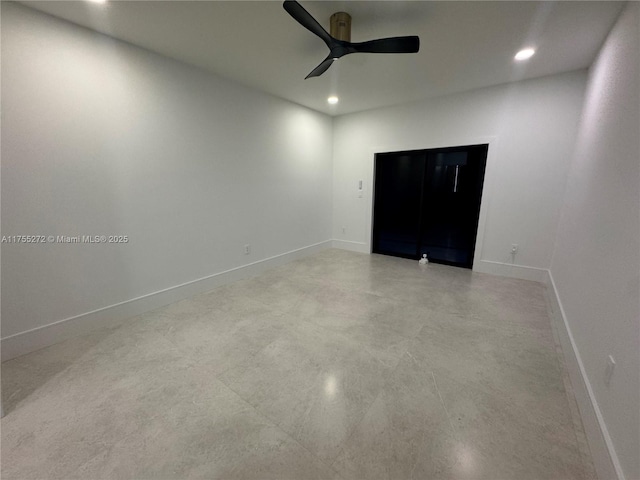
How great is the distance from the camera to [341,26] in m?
1.90

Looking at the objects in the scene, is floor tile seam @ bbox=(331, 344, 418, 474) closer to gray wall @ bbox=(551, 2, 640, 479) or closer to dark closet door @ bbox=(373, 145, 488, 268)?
gray wall @ bbox=(551, 2, 640, 479)

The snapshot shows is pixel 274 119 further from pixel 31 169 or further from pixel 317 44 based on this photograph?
pixel 31 169

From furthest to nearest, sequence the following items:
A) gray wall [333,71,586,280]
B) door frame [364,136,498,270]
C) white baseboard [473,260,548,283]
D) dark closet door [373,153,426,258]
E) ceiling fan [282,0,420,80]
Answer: dark closet door [373,153,426,258] → door frame [364,136,498,270] → white baseboard [473,260,548,283] → gray wall [333,71,586,280] → ceiling fan [282,0,420,80]

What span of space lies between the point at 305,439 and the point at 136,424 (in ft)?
3.04

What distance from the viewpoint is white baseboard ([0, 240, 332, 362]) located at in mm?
1949

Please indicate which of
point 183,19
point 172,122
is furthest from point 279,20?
point 172,122

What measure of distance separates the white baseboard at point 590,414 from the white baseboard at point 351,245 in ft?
9.72

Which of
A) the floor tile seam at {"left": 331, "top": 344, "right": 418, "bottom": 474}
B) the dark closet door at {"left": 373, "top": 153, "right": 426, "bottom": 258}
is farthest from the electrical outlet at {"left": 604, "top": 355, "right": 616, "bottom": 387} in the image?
the dark closet door at {"left": 373, "top": 153, "right": 426, "bottom": 258}

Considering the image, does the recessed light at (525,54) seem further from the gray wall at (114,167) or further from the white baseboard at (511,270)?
the gray wall at (114,167)

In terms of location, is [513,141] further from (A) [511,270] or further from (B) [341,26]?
(B) [341,26]

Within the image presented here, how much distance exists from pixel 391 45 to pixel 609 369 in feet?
7.39

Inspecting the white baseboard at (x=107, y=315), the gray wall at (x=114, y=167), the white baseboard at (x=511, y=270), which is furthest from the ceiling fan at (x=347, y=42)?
the white baseboard at (x=511, y=270)

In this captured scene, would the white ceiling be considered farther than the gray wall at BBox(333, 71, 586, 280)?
No

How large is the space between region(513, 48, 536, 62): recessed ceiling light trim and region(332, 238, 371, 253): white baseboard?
3.17m
